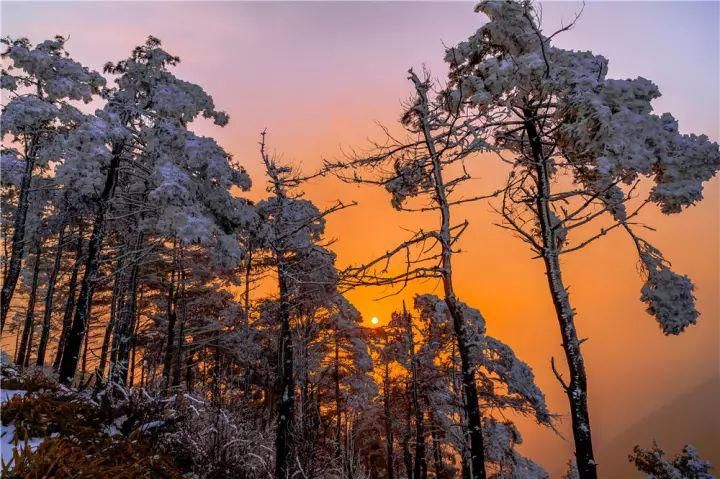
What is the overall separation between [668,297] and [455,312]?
3.57 metres

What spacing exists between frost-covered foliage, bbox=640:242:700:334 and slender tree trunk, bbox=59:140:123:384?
1416 cm

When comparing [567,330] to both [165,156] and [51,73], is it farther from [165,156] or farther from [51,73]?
[51,73]

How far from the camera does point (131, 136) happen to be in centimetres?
1295

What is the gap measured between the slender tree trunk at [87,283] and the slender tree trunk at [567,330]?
40.5 ft

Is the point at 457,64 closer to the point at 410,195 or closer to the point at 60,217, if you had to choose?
the point at 410,195

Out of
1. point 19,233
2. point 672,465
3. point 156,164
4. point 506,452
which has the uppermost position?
point 156,164

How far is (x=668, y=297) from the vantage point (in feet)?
22.6

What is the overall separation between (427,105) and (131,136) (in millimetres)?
9703

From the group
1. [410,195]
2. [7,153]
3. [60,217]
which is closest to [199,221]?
[410,195]

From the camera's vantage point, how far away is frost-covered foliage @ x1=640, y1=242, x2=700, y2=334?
6805mm

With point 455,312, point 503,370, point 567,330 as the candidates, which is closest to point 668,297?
point 567,330

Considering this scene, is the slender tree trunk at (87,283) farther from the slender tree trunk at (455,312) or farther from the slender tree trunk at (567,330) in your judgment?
the slender tree trunk at (567,330)

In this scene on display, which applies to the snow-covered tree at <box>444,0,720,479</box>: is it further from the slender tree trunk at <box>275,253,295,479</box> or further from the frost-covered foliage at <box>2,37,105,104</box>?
the frost-covered foliage at <box>2,37,105,104</box>

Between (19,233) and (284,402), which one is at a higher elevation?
(19,233)
